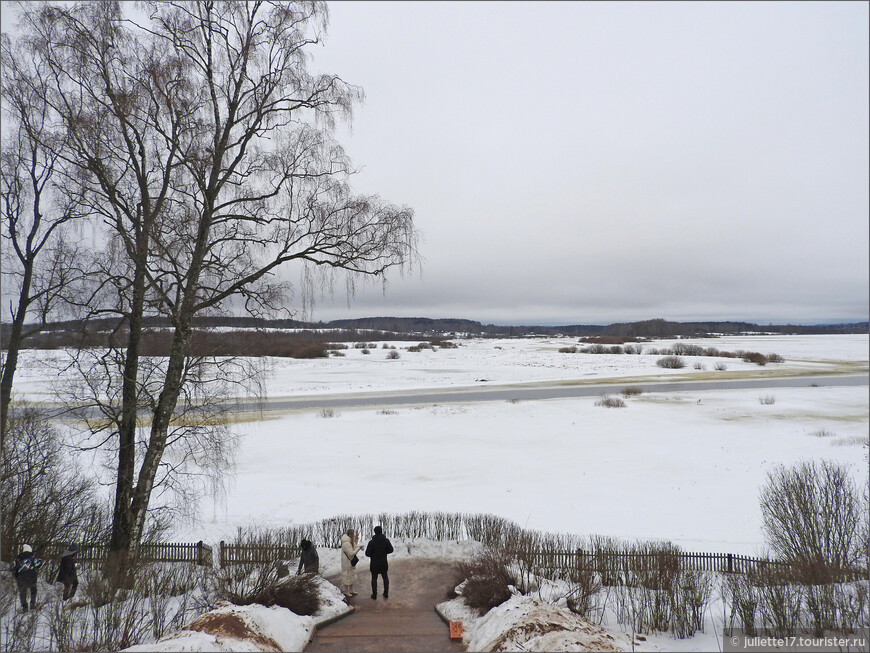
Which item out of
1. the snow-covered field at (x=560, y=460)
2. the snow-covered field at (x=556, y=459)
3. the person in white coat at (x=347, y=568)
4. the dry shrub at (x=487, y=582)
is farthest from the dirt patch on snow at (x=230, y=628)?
the snow-covered field at (x=560, y=460)

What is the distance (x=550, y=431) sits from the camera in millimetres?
26734

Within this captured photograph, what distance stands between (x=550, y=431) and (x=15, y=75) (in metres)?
26.2

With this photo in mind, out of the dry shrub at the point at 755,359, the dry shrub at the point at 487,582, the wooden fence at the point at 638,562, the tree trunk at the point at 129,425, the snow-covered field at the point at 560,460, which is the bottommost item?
the snow-covered field at the point at 560,460

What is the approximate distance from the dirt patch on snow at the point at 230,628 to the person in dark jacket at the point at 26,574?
3.93 metres

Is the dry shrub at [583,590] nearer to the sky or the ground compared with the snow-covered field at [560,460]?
nearer to the sky

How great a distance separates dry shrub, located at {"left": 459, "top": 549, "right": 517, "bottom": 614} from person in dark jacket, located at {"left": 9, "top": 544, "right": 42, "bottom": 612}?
752 centimetres

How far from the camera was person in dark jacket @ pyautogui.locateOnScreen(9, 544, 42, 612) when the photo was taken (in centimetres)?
757

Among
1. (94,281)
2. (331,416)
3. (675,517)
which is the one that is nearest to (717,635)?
(675,517)

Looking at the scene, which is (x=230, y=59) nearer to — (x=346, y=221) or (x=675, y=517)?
(x=346, y=221)

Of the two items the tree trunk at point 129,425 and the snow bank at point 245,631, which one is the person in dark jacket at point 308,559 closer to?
the snow bank at point 245,631

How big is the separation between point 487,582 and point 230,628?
416cm

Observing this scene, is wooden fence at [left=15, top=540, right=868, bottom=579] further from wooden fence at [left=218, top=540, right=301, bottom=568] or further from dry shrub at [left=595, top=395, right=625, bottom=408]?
dry shrub at [left=595, top=395, right=625, bottom=408]

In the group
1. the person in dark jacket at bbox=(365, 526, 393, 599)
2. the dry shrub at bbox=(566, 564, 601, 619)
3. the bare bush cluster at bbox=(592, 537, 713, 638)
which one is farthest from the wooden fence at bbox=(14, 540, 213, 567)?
the bare bush cluster at bbox=(592, 537, 713, 638)

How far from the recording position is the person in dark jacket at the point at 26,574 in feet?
24.8
